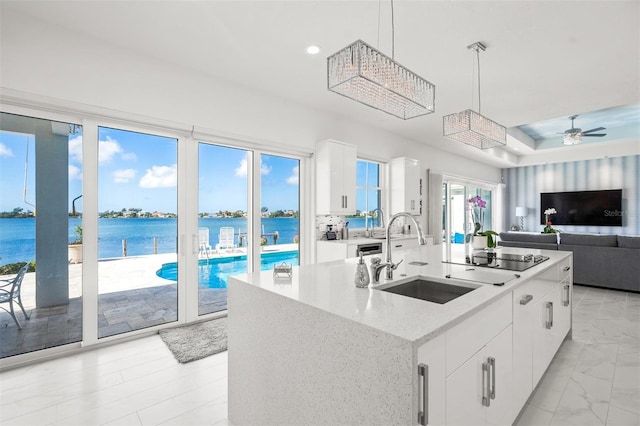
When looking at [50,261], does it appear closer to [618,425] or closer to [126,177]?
[126,177]

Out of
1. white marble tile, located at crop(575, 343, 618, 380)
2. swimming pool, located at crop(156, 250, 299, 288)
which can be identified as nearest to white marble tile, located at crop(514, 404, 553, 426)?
white marble tile, located at crop(575, 343, 618, 380)

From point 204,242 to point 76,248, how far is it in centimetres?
123

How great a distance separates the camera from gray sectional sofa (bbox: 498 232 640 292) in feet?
15.8

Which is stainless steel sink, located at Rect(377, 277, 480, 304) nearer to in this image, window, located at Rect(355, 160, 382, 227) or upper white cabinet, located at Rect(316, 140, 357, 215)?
upper white cabinet, located at Rect(316, 140, 357, 215)

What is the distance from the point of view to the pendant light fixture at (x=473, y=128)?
2939 mm

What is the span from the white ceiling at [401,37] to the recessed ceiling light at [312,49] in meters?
0.07

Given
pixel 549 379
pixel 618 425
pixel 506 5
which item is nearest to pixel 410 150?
pixel 506 5

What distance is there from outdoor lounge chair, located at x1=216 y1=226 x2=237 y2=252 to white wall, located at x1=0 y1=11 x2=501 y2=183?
1.19 meters

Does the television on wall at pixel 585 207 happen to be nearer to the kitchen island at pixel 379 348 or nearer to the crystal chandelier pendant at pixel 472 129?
the crystal chandelier pendant at pixel 472 129

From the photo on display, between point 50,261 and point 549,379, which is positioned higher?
point 50,261

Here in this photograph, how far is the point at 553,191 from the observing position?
29.7 feet

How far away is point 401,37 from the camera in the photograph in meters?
2.81

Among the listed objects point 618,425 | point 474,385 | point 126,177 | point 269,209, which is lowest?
point 618,425

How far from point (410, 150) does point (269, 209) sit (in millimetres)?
3579
